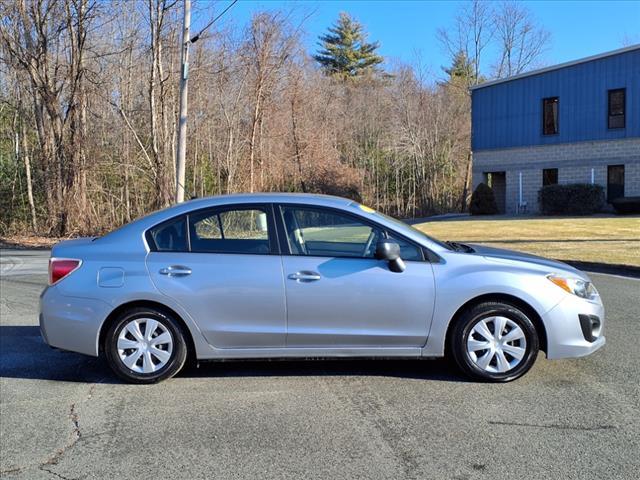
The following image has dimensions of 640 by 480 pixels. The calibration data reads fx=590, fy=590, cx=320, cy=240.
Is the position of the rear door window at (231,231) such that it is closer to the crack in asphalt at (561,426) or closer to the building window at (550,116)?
the crack in asphalt at (561,426)

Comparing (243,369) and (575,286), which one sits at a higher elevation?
(575,286)

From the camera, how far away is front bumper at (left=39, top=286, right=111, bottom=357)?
492 cm

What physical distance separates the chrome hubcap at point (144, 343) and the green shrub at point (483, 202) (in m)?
28.3

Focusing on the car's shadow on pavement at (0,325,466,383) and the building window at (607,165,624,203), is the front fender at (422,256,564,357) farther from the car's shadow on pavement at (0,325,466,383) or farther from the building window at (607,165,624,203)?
the building window at (607,165,624,203)

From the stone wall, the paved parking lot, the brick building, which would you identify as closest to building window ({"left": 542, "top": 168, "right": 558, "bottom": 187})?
the brick building

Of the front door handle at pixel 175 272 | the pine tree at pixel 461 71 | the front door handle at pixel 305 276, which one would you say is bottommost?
the front door handle at pixel 305 276

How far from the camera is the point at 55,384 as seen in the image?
16.7 feet

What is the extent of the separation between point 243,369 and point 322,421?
143 centimetres

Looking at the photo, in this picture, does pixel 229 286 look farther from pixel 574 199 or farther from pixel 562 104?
pixel 562 104

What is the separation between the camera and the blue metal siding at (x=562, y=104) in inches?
1103

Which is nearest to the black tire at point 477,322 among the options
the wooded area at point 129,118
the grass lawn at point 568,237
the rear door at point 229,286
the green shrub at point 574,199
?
the rear door at point 229,286

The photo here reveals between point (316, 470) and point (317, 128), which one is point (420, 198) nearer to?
point (317, 128)

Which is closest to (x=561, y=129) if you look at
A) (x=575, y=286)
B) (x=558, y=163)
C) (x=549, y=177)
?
(x=558, y=163)

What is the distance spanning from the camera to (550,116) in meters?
30.8
